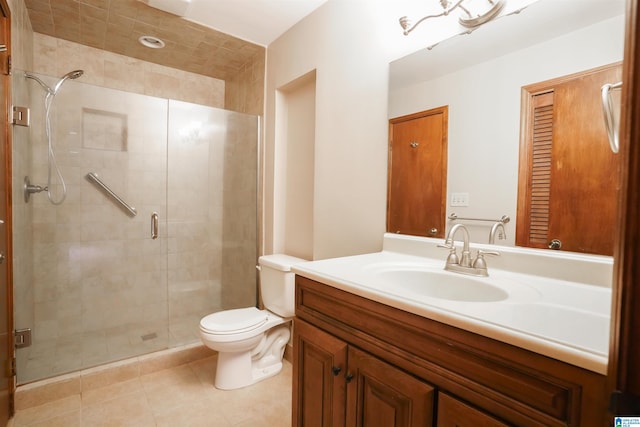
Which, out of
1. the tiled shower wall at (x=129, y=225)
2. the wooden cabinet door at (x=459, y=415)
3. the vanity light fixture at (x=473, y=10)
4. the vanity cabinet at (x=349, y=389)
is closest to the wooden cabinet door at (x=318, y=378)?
the vanity cabinet at (x=349, y=389)

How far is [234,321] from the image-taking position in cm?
187

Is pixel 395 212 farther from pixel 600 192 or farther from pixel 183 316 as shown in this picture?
pixel 183 316

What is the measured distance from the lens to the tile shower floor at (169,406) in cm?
157

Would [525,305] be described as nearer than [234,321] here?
Yes

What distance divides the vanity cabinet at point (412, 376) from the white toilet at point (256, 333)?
68cm

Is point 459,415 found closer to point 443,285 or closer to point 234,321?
point 443,285

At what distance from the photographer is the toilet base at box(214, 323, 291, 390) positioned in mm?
1860

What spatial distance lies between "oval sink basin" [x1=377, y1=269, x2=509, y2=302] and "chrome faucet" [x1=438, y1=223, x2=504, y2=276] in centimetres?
3

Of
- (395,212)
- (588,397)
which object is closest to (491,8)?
(395,212)

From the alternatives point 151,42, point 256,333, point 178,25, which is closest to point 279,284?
point 256,333

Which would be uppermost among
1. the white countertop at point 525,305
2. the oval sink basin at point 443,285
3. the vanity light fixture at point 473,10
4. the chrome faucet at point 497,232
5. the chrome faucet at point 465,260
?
the vanity light fixture at point 473,10

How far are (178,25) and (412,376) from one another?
2.45 m

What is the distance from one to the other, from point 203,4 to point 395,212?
5.61 ft

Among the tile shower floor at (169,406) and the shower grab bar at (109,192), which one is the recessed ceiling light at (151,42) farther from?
the tile shower floor at (169,406)
